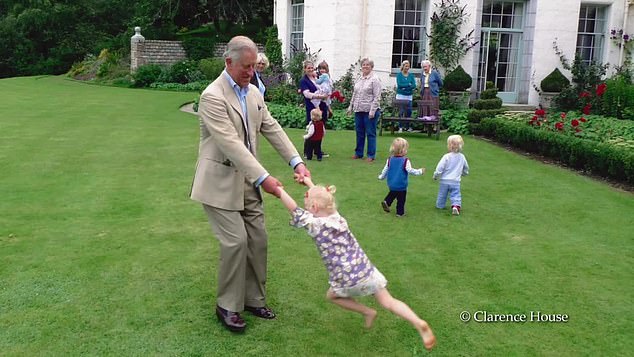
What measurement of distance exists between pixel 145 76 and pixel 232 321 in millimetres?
24059

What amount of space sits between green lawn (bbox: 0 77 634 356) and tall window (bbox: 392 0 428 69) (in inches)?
326

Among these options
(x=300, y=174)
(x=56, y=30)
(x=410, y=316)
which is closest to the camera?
(x=410, y=316)

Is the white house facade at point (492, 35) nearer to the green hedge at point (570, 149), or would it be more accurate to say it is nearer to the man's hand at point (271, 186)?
the green hedge at point (570, 149)

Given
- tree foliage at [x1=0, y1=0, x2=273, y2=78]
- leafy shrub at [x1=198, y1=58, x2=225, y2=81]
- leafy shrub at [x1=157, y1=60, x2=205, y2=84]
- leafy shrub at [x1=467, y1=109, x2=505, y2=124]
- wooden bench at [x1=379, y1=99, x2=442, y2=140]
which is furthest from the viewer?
tree foliage at [x1=0, y1=0, x2=273, y2=78]

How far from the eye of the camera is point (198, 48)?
29203mm

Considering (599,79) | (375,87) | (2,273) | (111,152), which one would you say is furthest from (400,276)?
(599,79)

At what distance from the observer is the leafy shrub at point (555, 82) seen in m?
17.7

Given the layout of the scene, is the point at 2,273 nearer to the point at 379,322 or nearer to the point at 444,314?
the point at 379,322

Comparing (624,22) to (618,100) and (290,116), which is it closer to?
(618,100)

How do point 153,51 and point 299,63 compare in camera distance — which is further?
point 153,51

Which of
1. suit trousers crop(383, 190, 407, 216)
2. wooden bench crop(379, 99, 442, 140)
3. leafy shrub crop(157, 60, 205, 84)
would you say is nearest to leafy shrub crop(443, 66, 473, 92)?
wooden bench crop(379, 99, 442, 140)

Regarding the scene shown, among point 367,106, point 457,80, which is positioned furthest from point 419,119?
point 457,80

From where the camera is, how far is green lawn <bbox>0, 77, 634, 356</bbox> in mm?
4082

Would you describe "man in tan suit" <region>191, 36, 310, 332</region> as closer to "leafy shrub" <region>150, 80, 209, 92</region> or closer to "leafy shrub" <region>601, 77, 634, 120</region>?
"leafy shrub" <region>601, 77, 634, 120</region>
